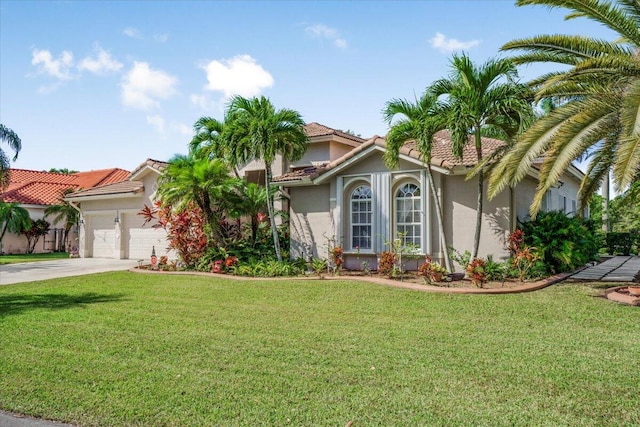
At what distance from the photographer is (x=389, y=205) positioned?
1580cm

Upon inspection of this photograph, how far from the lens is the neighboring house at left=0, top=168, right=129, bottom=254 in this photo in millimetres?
30891

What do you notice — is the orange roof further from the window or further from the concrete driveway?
the window

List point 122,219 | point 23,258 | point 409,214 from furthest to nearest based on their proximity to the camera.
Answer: point 23,258
point 122,219
point 409,214

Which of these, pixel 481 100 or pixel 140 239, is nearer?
pixel 481 100

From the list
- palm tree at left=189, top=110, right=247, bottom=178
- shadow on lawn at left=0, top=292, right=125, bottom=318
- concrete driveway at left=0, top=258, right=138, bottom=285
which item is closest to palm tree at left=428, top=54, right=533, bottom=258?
palm tree at left=189, top=110, right=247, bottom=178

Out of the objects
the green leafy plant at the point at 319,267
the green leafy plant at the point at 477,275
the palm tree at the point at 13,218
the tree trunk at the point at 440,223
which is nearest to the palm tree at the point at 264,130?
the green leafy plant at the point at 319,267

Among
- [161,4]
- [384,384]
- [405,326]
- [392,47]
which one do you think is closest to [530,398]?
[384,384]

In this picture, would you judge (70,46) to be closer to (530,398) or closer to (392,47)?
(392,47)

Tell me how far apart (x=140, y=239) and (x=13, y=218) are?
1035 cm

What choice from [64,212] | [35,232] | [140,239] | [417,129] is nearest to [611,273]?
[417,129]

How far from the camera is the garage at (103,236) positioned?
84.1 feet

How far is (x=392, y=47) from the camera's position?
13.9 m

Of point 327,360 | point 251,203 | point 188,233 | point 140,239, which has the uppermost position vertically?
point 251,203

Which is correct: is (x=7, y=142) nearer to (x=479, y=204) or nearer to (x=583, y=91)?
(x=479, y=204)
